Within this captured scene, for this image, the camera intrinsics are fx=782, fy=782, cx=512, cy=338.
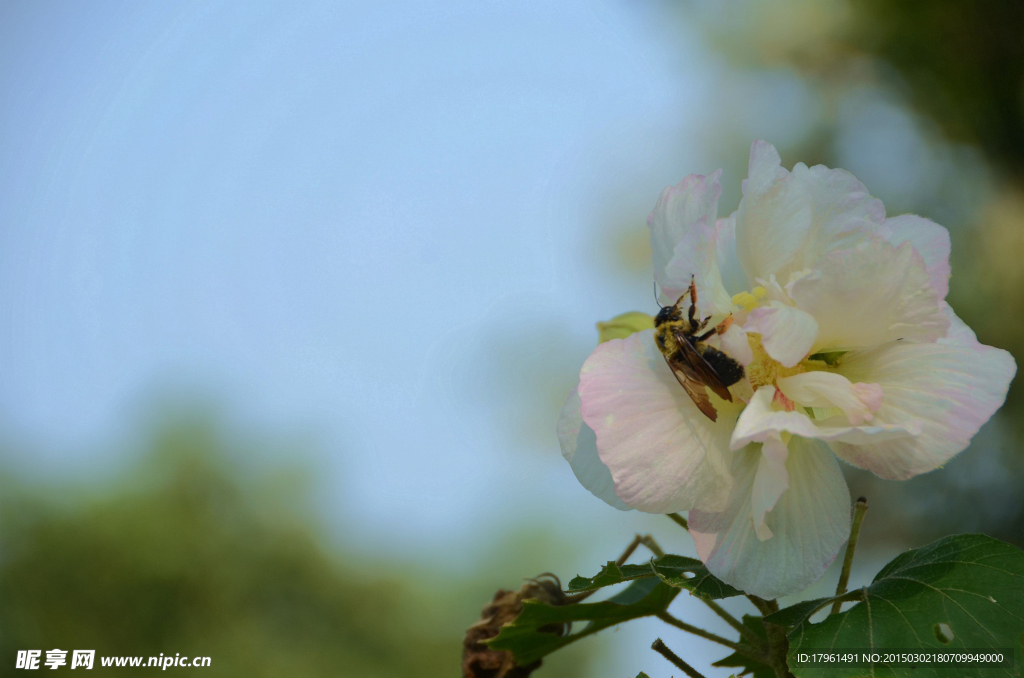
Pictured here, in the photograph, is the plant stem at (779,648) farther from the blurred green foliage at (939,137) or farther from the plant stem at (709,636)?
the blurred green foliage at (939,137)

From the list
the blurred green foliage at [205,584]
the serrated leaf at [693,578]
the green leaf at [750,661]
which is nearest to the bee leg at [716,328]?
the serrated leaf at [693,578]

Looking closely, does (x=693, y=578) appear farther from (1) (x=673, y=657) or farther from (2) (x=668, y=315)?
(2) (x=668, y=315)

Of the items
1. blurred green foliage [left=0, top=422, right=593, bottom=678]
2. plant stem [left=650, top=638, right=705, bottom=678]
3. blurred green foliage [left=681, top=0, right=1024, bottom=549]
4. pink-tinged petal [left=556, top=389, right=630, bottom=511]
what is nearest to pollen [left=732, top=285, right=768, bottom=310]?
pink-tinged petal [left=556, top=389, right=630, bottom=511]

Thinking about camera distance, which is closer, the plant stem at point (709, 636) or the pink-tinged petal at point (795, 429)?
the pink-tinged petal at point (795, 429)

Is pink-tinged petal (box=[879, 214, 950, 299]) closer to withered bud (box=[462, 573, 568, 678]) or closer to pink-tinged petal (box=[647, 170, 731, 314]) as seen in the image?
pink-tinged petal (box=[647, 170, 731, 314])

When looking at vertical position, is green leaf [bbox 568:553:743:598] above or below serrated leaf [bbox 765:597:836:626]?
above

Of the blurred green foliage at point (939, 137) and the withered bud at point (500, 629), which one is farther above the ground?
the blurred green foliage at point (939, 137)

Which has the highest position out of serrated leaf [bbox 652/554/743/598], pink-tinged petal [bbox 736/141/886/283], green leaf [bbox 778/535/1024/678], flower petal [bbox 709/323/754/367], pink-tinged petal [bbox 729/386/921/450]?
pink-tinged petal [bbox 736/141/886/283]
